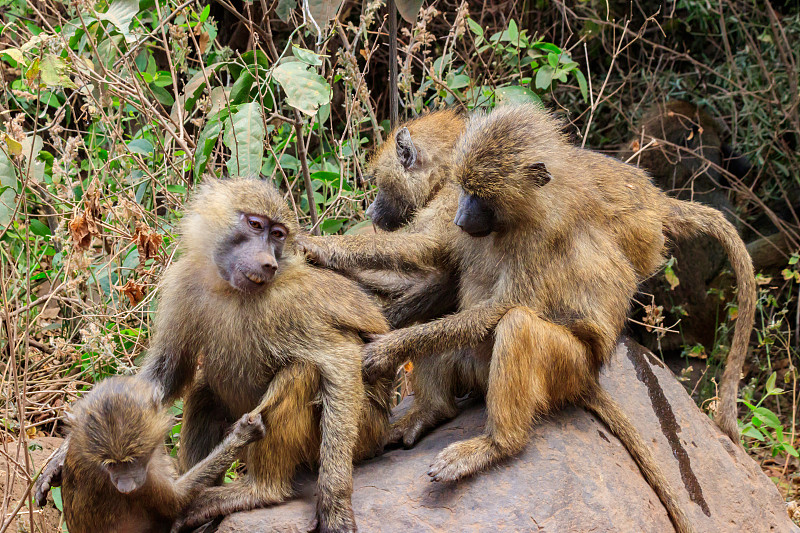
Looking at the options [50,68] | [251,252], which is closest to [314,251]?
[251,252]

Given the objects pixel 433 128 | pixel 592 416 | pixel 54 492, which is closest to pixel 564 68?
pixel 433 128

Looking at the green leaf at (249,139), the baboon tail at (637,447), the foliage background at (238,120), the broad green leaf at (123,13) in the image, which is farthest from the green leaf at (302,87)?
the baboon tail at (637,447)

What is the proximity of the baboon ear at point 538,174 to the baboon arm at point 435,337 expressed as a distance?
0.59 metres

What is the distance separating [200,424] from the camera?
3.71 meters

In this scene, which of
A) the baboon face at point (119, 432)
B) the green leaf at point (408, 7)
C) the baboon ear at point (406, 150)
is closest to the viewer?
the baboon face at point (119, 432)

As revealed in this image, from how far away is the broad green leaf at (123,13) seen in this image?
3.86 metres

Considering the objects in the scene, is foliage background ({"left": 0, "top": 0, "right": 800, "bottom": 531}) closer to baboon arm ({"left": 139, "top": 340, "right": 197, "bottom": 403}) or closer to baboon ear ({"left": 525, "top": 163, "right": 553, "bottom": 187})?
baboon arm ({"left": 139, "top": 340, "right": 197, "bottom": 403})

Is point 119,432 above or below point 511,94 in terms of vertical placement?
below

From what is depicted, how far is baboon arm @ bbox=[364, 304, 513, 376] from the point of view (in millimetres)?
3641

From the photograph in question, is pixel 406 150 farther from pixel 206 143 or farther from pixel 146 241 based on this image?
pixel 146 241

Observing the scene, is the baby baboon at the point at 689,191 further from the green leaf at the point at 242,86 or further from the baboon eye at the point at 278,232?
the baboon eye at the point at 278,232

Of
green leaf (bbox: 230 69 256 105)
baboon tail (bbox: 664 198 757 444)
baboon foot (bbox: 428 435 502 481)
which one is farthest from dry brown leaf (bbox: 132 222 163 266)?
baboon tail (bbox: 664 198 757 444)

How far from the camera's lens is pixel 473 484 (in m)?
3.48

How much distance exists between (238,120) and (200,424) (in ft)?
4.82
